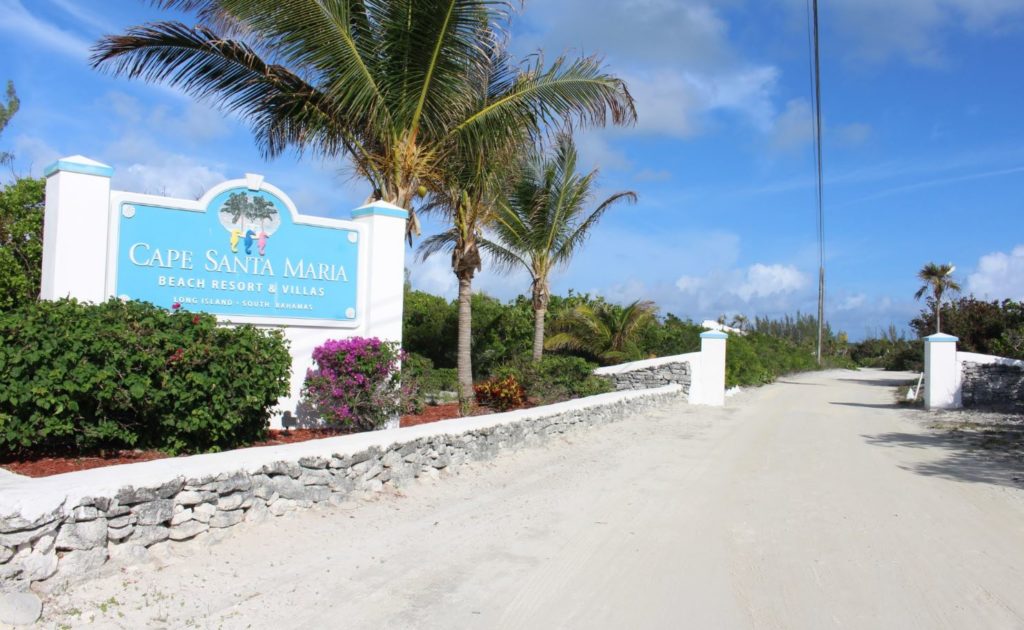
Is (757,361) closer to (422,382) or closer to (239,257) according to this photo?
(422,382)

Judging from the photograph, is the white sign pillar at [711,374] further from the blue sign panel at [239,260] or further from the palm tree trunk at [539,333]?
the blue sign panel at [239,260]

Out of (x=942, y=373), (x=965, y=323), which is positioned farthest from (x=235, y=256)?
(x=965, y=323)

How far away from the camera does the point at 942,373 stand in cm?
1911

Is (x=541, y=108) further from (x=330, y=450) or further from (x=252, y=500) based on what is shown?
(x=252, y=500)

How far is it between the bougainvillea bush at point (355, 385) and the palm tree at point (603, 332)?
39.1 ft

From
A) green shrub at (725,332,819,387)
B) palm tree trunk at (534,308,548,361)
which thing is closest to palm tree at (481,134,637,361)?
palm tree trunk at (534,308,548,361)

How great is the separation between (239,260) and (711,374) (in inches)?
536

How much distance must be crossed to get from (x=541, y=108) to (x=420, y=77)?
2153 millimetres

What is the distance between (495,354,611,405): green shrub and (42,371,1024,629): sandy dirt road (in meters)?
4.65

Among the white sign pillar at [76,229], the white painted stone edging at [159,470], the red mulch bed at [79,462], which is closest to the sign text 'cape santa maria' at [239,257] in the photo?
the white sign pillar at [76,229]

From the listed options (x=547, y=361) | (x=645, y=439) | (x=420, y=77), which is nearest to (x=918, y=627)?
(x=645, y=439)

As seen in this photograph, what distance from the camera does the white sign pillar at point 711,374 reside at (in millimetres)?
19297

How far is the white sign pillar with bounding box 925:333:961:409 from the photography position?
1897 centimetres

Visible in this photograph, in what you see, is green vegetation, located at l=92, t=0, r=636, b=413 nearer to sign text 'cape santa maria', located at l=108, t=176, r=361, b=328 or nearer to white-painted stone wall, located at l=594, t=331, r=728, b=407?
sign text 'cape santa maria', located at l=108, t=176, r=361, b=328
